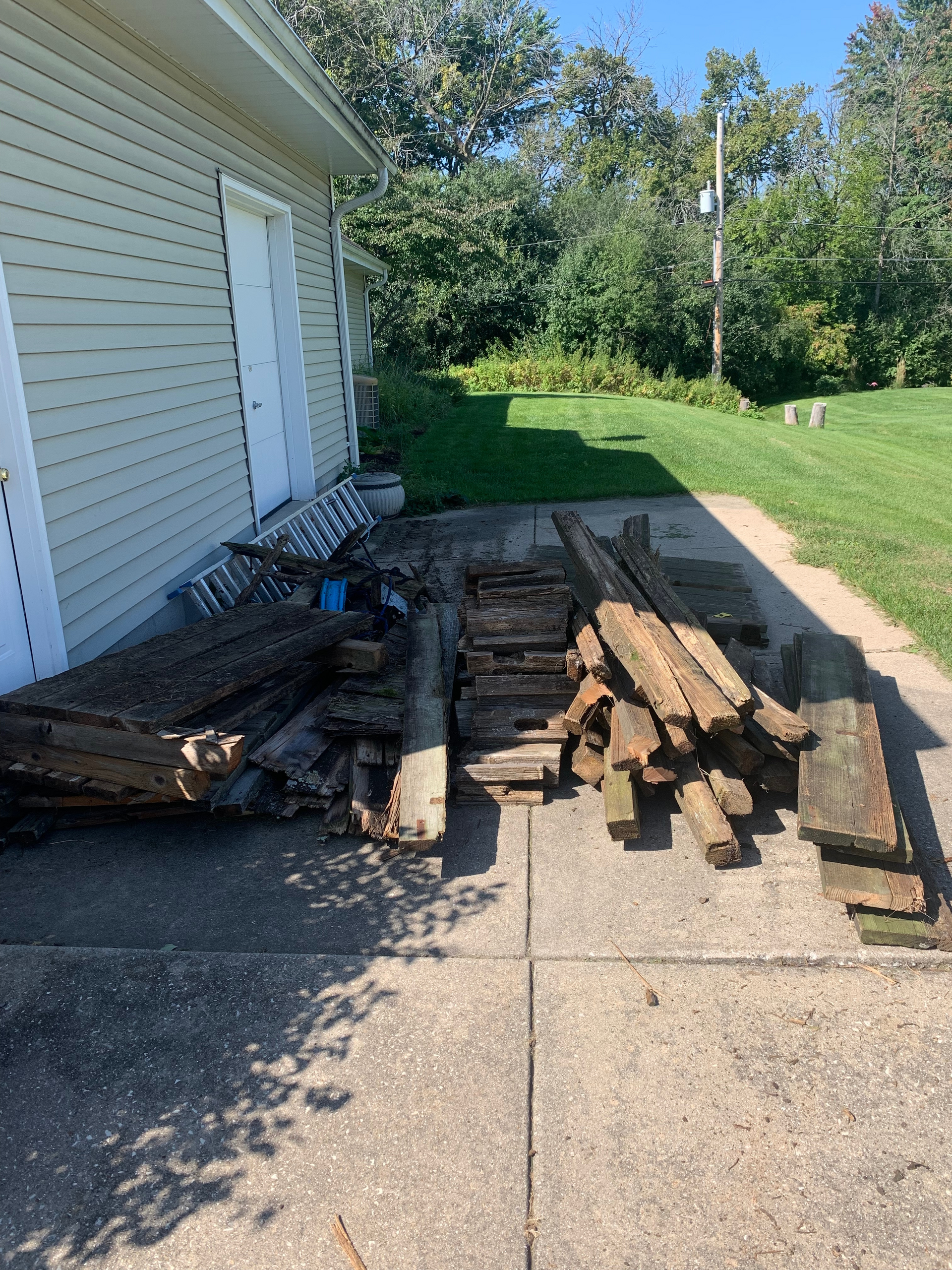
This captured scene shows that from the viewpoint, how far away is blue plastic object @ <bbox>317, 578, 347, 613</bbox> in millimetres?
5852

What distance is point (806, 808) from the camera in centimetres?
348

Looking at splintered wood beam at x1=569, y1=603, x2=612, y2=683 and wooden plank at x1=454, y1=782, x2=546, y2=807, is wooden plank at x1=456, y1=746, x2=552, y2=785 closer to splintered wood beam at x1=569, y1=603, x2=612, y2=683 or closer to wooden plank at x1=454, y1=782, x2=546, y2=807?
wooden plank at x1=454, y1=782, x2=546, y2=807

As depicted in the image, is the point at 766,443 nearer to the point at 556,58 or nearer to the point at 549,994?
the point at 549,994

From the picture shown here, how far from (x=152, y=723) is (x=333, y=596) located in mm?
2500

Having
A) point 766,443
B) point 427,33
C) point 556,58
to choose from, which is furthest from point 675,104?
point 766,443

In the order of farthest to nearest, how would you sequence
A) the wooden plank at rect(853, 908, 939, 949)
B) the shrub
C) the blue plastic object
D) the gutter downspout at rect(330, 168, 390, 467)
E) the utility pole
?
1. the shrub
2. the utility pole
3. the gutter downspout at rect(330, 168, 390, 467)
4. the blue plastic object
5. the wooden plank at rect(853, 908, 939, 949)

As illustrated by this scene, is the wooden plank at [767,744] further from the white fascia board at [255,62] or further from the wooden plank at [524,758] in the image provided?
the white fascia board at [255,62]

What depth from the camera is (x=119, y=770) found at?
3.62 m

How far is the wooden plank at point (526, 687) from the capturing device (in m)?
4.62

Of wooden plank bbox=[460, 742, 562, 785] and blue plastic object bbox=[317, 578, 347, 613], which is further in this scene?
blue plastic object bbox=[317, 578, 347, 613]

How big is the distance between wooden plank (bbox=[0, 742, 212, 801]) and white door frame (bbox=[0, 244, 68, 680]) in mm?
470

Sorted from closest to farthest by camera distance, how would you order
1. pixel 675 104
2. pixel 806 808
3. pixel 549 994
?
pixel 549 994 < pixel 806 808 < pixel 675 104

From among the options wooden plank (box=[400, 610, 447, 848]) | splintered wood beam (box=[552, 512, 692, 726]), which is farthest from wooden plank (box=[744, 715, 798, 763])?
wooden plank (box=[400, 610, 447, 848])

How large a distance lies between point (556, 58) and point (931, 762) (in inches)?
1935
